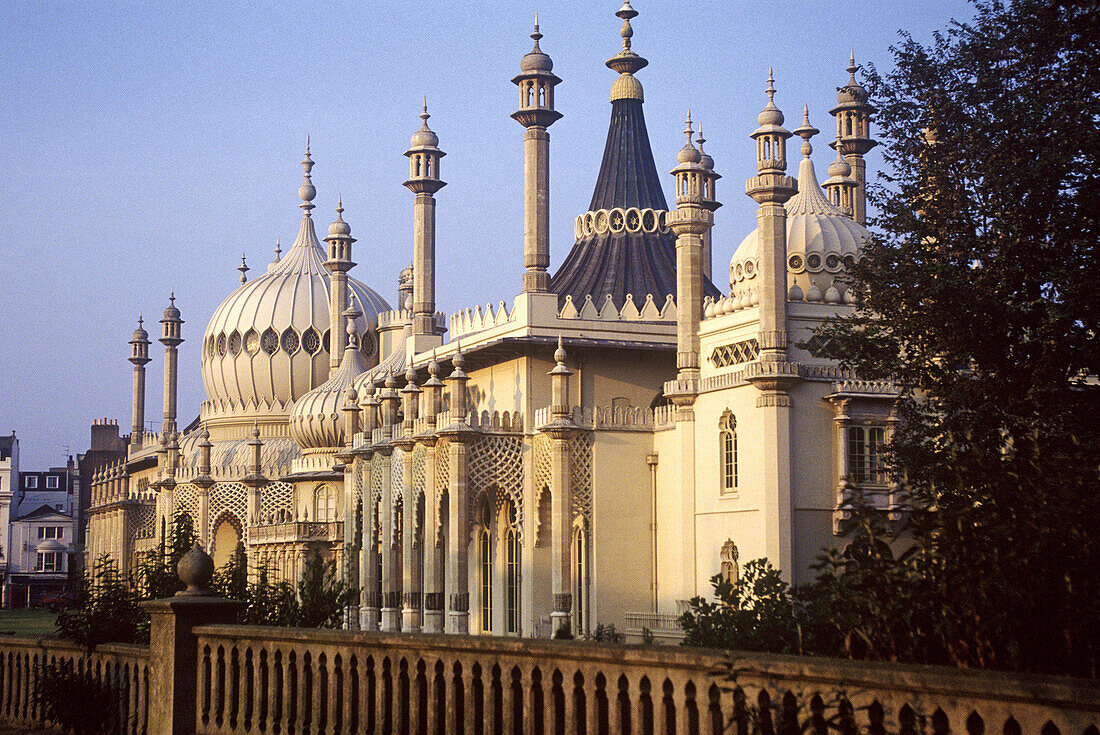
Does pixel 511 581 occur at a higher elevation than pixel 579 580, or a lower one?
lower

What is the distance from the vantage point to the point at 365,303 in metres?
56.9

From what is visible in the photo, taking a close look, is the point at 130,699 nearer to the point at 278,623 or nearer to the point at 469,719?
the point at 278,623

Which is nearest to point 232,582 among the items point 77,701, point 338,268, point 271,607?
point 271,607

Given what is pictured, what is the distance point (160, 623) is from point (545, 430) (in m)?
17.1

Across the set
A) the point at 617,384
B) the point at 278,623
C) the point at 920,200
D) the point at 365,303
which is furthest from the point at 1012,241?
the point at 365,303

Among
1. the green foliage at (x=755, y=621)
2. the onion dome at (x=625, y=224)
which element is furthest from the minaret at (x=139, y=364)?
the green foliage at (x=755, y=621)

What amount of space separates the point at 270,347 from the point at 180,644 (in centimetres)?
4314

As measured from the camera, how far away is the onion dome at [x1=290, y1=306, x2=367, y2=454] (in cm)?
4616

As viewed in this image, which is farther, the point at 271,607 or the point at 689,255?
the point at 689,255

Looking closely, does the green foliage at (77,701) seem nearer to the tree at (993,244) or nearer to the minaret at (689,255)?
the tree at (993,244)

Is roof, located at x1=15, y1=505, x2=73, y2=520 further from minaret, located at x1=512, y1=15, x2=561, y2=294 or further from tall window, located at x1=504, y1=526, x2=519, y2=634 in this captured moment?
minaret, located at x1=512, y1=15, x2=561, y2=294

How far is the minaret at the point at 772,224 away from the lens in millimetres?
24984

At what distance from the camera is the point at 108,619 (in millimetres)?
14281

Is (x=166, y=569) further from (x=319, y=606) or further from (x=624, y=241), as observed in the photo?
(x=624, y=241)
